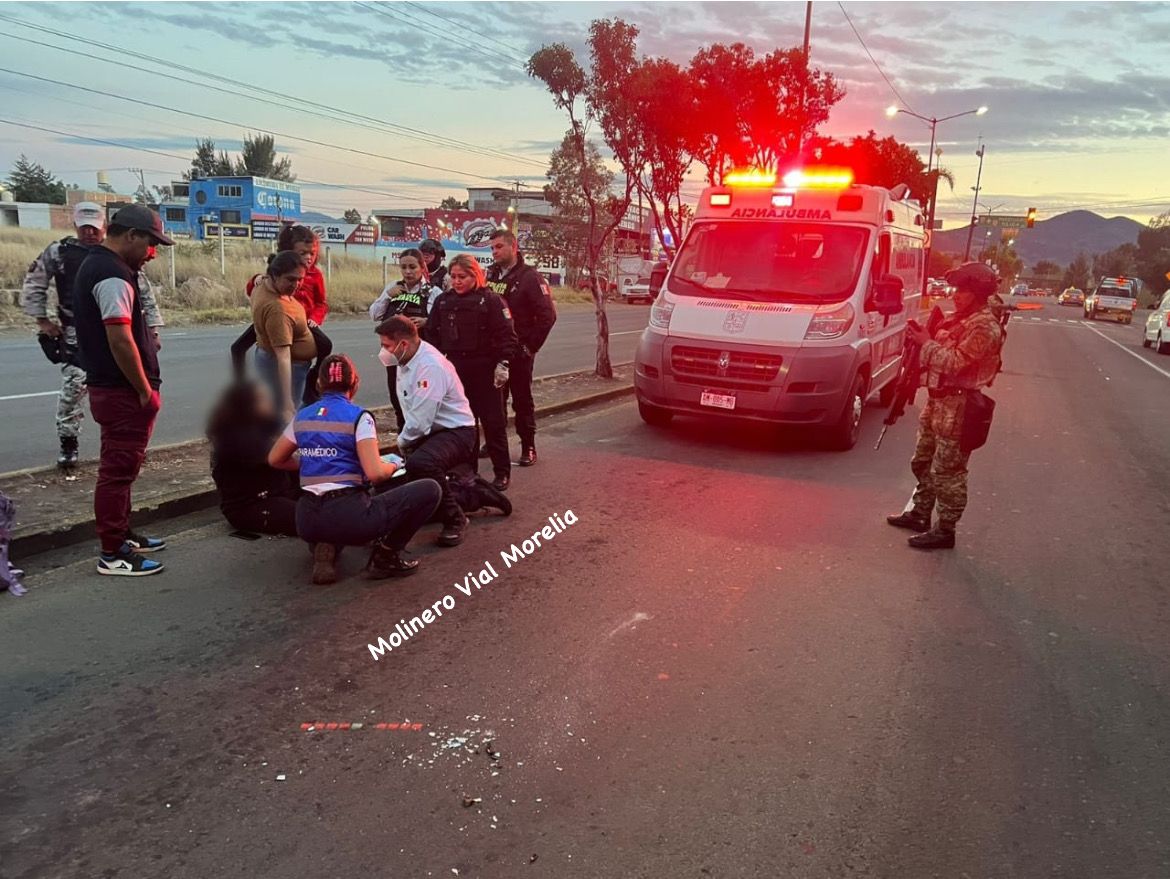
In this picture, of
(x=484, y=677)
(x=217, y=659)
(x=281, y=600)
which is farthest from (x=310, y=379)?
(x=484, y=677)

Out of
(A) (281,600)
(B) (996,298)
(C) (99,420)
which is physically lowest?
(A) (281,600)

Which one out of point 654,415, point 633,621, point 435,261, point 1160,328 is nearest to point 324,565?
point 633,621

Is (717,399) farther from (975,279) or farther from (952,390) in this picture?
(975,279)

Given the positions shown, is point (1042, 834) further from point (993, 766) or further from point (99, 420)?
point (99, 420)

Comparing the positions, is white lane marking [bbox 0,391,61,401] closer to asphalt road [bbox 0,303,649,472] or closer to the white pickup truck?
asphalt road [bbox 0,303,649,472]

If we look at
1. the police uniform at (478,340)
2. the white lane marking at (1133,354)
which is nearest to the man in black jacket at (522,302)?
the police uniform at (478,340)

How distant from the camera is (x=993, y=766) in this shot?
3119 mm

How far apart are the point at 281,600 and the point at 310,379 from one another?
2.28 m

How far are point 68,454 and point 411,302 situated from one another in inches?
110

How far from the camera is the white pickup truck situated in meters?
41.5

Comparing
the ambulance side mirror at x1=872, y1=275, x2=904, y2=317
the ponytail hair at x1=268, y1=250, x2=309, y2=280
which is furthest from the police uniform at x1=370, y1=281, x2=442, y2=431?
the ambulance side mirror at x1=872, y1=275, x2=904, y2=317

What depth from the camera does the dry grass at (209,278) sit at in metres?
23.3

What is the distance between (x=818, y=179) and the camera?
9211mm

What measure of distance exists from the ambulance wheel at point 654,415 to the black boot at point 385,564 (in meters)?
4.59
